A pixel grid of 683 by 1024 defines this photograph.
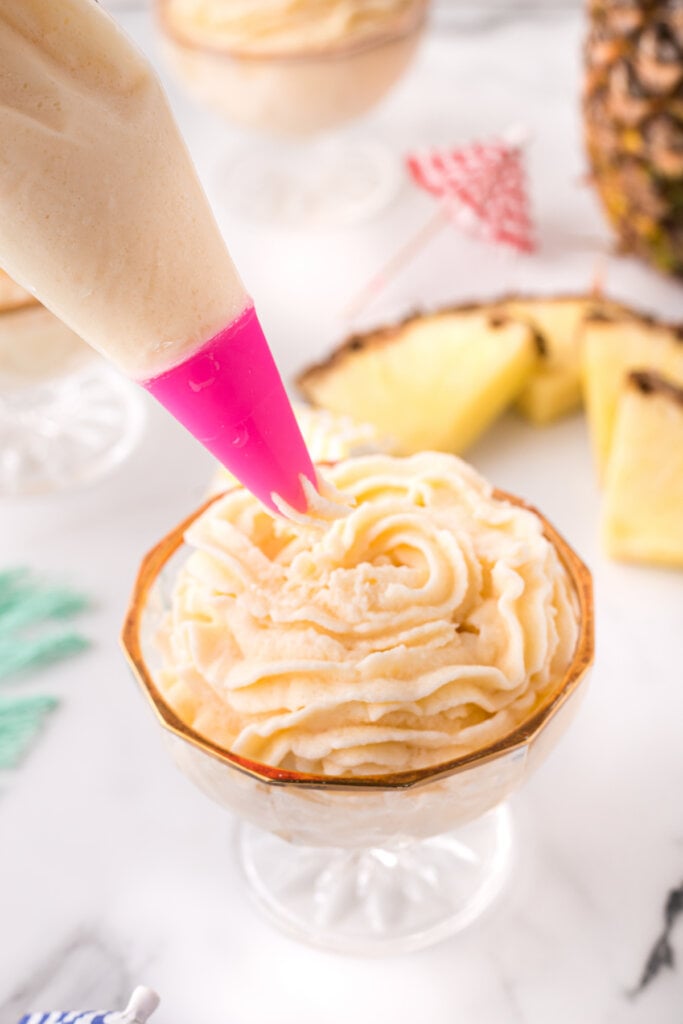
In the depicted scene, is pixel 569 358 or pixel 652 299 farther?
pixel 652 299

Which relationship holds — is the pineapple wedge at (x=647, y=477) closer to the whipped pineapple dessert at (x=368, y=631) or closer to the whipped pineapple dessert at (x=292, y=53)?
the whipped pineapple dessert at (x=368, y=631)

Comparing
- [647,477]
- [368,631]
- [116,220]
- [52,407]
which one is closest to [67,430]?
[52,407]

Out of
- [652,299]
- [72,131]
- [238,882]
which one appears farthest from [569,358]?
[72,131]

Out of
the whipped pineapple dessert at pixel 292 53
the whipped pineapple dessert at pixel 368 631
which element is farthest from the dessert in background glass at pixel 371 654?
the whipped pineapple dessert at pixel 292 53

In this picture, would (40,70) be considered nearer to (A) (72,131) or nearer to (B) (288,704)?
(A) (72,131)

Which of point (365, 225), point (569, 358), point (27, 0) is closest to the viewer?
point (27, 0)

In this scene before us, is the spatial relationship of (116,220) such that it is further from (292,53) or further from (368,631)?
(292,53)
